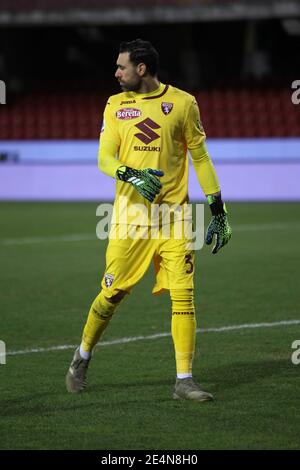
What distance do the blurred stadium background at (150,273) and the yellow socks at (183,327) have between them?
0.23 m

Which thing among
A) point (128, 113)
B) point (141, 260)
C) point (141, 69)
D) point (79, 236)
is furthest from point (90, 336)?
point (79, 236)

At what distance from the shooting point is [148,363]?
24.2 ft

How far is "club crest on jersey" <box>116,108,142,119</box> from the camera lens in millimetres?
6508

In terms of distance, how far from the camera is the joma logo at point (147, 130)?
6500 mm

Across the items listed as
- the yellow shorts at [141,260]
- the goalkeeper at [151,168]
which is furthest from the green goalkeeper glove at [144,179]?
the yellow shorts at [141,260]

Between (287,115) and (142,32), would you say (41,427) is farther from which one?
(142,32)

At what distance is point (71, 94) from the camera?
3120 centimetres

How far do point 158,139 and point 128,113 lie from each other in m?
0.25

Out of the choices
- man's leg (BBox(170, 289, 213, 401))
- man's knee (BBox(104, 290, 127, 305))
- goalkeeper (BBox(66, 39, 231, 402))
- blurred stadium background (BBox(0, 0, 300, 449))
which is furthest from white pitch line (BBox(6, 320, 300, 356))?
man's leg (BBox(170, 289, 213, 401))

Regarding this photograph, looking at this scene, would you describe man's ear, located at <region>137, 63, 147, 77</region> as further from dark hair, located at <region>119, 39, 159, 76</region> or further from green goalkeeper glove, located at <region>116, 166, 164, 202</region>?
green goalkeeper glove, located at <region>116, 166, 164, 202</region>

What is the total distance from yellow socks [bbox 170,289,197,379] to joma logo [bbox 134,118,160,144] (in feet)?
3.15

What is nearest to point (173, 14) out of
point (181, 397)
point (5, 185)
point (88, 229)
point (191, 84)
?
point (191, 84)

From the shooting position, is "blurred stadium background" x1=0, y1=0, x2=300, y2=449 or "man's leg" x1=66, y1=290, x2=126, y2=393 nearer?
"blurred stadium background" x1=0, y1=0, x2=300, y2=449

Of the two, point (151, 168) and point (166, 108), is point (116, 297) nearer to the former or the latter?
point (151, 168)
